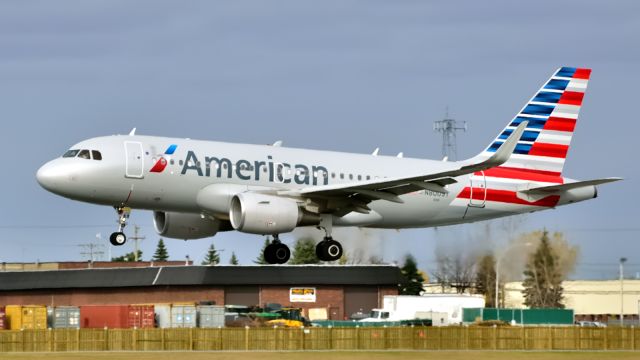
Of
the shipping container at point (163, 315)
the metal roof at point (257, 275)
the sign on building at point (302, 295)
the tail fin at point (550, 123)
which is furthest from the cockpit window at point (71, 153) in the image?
the sign on building at point (302, 295)

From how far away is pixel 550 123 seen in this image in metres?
62.8

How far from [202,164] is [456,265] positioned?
22.2 m

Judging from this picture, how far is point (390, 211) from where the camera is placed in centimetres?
5797

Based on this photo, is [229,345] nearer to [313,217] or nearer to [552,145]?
[313,217]

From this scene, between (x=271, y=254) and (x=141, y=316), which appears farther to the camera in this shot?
(x=141, y=316)

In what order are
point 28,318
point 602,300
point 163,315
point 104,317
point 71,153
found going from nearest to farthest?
point 71,153 → point 28,318 → point 163,315 → point 104,317 → point 602,300

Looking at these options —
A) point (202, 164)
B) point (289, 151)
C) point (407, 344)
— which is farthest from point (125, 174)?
point (407, 344)

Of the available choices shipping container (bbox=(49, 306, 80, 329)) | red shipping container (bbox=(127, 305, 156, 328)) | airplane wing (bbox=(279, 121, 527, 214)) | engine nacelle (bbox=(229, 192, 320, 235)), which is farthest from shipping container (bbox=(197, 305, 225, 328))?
engine nacelle (bbox=(229, 192, 320, 235))

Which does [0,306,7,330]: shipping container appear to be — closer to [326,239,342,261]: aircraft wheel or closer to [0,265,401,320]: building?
[0,265,401,320]: building

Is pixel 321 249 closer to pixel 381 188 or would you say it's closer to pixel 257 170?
pixel 381 188

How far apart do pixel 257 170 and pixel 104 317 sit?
3301 centimetres

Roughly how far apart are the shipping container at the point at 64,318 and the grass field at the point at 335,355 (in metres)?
21.6

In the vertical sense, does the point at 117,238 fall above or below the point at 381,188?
below

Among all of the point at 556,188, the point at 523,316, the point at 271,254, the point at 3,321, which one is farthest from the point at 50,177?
the point at 523,316
